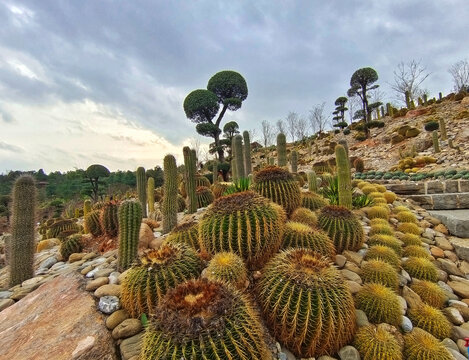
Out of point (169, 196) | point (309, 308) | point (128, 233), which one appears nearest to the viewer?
point (309, 308)

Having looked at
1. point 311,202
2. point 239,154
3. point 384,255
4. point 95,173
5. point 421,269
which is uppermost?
point 95,173

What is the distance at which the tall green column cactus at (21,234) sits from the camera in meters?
4.03

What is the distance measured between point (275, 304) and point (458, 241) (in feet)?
17.0

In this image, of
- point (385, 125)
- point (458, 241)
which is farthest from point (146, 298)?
point (385, 125)

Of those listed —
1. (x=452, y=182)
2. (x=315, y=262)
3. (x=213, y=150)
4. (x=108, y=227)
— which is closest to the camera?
(x=315, y=262)

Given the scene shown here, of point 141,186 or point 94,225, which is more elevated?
point 141,186

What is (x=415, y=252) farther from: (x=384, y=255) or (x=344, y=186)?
(x=344, y=186)

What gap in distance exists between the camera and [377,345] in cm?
227

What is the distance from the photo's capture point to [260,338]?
1.79m

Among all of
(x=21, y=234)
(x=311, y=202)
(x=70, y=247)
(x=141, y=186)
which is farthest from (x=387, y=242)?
(x=141, y=186)

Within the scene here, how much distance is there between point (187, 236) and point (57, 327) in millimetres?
1646

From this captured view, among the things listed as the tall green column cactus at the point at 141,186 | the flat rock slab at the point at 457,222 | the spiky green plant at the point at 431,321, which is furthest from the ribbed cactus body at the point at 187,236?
the flat rock slab at the point at 457,222

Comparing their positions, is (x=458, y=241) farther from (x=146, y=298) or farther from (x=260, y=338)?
(x=146, y=298)

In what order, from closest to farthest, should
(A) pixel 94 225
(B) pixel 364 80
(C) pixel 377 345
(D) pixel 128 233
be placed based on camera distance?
(C) pixel 377 345 < (D) pixel 128 233 < (A) pixel 94 225 < (B) pixel 364 80
